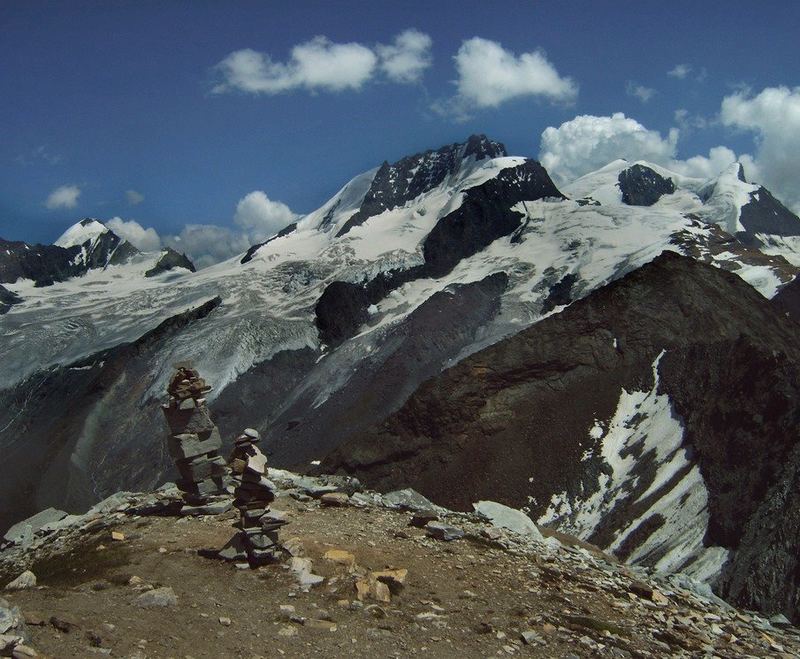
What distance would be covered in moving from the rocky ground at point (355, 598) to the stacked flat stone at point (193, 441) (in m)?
1.05

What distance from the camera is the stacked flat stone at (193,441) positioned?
741 inches

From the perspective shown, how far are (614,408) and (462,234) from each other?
3877 inches

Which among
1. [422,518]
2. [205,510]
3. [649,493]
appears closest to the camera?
[422,518]

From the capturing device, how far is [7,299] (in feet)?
591

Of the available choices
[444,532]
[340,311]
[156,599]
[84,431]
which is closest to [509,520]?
[444,532]

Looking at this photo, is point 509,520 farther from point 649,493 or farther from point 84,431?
point 84,431

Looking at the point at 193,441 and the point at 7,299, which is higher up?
the point at 7,299

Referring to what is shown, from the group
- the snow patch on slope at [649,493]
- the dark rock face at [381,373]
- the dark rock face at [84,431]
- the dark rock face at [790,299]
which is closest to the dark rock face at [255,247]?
the dark rock face at [84,431]

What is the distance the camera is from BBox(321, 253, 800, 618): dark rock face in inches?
1565

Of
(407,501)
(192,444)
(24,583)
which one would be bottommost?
(24,583)

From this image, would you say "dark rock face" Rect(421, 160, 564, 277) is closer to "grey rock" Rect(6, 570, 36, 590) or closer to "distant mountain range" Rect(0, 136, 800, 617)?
"distant mountain range" Rect(0, 136, 800, 617)

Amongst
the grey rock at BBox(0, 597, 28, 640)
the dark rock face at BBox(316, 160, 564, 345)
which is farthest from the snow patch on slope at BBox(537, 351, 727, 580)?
the dark rock face at BBox(316, 160, 564, 345)

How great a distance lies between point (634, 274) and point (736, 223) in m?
145

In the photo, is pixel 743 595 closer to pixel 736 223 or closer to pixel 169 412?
pixel 169 412
